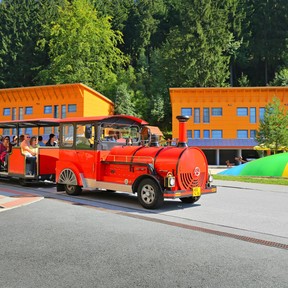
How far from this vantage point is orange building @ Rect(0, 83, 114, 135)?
48.0 metres

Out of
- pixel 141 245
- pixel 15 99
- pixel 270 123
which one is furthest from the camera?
pixel 15 99

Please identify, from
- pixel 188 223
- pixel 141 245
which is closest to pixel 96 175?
pixel 188 223

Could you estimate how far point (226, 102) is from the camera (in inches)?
1971

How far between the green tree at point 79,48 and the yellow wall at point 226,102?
1601cm

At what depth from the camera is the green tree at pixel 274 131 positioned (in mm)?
37375

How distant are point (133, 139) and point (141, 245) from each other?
5.78 metres

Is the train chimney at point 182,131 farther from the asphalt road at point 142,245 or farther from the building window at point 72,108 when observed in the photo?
the building window at point 72,108

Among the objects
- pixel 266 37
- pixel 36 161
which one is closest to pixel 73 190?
pixel 36 161

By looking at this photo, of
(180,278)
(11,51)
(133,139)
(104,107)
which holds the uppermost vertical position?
(11,51)

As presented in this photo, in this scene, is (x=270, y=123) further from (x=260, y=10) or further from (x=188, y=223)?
(x=260, y=10)

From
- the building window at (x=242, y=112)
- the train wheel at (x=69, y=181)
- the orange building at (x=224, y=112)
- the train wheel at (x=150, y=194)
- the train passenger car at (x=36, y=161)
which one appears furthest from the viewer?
the building window at (x=242, y=112)

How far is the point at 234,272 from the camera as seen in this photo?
459 cm

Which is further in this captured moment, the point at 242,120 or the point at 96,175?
the point at 242,120

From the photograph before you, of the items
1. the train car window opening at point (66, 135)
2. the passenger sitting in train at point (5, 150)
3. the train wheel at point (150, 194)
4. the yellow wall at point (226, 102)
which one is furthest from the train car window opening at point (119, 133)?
the yellow wall at point (226, 102)
